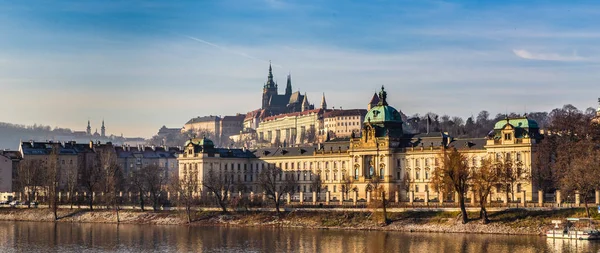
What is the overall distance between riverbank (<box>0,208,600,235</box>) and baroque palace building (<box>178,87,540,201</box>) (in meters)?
11.1

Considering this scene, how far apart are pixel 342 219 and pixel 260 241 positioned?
58.1 feet

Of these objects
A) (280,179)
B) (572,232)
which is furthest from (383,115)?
(572,232)

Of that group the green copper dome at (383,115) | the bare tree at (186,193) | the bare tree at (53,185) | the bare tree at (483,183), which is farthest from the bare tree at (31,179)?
the bare tree at (483,183)

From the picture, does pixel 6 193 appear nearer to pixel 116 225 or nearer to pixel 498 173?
pixel 116 225

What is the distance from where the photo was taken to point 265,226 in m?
113

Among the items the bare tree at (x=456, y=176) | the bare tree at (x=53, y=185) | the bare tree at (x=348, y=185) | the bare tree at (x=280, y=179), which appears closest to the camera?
the bare tree at (x=456, y=176)

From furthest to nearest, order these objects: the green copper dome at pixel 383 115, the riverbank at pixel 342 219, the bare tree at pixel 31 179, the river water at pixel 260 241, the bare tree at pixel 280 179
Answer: the green copper dome at pixel 383 115 → the bare tree at pixel 31 179 → the bare tree at pixel 280 179 → the riverbank at pixel 342 219 → the river water at pixel 260 241

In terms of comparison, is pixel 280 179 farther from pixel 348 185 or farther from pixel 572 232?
pixel 572 232

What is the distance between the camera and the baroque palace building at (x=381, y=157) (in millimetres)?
131125

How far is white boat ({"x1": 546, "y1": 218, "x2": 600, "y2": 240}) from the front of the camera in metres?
89.0

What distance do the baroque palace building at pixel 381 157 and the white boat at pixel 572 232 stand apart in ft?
73.8

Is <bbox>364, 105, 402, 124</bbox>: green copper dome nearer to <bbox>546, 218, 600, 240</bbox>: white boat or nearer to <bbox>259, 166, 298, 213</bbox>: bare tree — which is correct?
<bbox>259, 166, 298, 213</bbox>: bare tree

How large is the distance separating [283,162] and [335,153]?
1432 cm

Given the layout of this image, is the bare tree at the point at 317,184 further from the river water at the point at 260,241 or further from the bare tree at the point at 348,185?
the river water at the point at 260,241
